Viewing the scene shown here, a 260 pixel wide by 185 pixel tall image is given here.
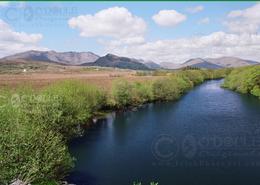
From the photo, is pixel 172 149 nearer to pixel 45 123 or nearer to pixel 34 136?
pixel 45 123

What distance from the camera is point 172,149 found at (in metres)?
49.2

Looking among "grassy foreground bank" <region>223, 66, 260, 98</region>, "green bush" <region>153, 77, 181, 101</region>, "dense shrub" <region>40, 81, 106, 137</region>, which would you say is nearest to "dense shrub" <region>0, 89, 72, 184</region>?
"dense shrub" <region>40, 81, 106, 137</region>

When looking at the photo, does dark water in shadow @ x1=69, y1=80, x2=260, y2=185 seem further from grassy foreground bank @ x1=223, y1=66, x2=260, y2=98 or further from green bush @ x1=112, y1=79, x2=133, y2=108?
grassy foreground bank @ x1=223, y1=66, x2=260, y2=98

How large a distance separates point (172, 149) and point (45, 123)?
20449 mm

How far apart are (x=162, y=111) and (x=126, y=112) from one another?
378 inches

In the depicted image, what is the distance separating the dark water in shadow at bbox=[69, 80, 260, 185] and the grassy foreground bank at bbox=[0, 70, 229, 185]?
4.30 meters

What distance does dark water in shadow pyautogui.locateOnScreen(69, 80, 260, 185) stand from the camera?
127 feet

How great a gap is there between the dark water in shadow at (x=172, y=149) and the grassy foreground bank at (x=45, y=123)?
14.1 feet

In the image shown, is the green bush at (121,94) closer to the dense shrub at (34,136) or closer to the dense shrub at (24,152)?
the dense shrub at (34,136)

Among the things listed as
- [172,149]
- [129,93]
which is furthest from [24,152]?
[129,93]

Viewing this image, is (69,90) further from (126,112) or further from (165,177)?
(165,177)

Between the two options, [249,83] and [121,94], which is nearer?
[121,94]

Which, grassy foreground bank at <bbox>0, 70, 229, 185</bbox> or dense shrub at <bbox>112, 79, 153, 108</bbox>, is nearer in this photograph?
grassy foreground bank at <bbox>0, 70, 229, 185</bbox>

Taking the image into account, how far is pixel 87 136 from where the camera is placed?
56.0 metres
